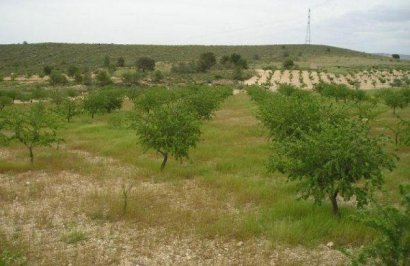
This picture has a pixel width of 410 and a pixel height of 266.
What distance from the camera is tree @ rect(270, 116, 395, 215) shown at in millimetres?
11562

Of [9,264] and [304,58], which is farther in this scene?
[304,58]

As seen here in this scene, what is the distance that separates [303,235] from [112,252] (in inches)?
189

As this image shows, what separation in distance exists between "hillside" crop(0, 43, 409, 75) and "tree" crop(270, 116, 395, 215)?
83404mm

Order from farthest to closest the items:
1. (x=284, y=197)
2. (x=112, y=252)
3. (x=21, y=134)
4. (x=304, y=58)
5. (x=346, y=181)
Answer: (x=304, y=58)
(x=21, y=134)
(x=284, y=197)
(x=346, y=181)
(x=112, y=252)

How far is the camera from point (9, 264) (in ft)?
31.2

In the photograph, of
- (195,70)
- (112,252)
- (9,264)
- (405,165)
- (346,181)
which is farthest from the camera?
(195,70)

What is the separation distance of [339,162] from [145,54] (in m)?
106

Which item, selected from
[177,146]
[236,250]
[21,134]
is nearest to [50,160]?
[21,134]

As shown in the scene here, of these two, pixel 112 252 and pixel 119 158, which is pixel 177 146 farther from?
pixel 112 252

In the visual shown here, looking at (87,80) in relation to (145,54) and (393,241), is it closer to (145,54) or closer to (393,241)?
(145,54)

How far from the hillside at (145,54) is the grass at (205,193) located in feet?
238

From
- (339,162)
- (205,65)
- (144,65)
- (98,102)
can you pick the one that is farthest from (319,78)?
(339,162)

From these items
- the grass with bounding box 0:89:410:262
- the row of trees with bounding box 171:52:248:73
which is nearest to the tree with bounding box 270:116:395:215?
the grass with bounding box 0:89:410:262

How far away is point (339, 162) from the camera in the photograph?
1181 centimetres
